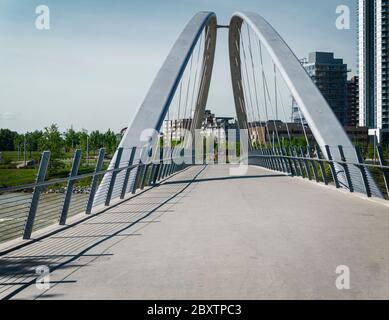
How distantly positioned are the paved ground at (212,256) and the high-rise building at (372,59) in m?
124

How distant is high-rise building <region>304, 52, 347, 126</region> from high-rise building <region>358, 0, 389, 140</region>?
1429cm

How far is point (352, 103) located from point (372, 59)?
130 ft

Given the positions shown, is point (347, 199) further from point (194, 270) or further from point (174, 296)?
point (174, 296)

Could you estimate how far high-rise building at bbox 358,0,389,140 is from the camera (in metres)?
129

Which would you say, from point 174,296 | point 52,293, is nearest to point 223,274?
point 174,296

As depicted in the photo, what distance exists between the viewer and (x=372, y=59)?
492 ft

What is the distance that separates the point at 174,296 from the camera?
4109 millimetres

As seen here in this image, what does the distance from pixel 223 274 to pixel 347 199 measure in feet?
26.9

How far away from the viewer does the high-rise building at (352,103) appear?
18327 cm

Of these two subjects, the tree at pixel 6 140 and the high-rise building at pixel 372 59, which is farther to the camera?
the high-rise building at pixel 372 59
